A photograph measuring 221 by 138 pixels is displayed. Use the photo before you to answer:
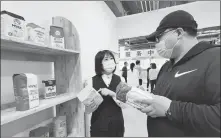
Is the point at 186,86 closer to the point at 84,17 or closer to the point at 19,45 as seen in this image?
the point at 19,45

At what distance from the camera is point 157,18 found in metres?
3.01

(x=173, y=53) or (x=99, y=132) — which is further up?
(x=173, y=53)

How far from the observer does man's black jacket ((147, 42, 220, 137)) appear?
1.98 feet

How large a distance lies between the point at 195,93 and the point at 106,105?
0.94 m

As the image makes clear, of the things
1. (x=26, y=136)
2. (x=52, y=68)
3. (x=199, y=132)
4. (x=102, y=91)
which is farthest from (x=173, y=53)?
(x=26, y=136)

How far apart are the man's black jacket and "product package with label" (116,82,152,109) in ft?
0.53

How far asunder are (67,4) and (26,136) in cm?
163

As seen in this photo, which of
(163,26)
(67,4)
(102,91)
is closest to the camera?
(163,26)

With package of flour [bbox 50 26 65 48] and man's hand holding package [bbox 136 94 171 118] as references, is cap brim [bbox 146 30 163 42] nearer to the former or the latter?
man's hand holding package [bbox 136 94 171 118]

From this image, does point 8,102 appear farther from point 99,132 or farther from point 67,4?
point 67,4

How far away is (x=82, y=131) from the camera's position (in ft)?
4.43

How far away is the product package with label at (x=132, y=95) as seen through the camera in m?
0.79

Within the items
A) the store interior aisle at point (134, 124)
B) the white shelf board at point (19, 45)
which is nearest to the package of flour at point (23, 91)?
the white shelf board at point (19, 45)

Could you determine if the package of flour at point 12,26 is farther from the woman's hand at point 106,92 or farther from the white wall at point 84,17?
the woman's hand at point 106,92
